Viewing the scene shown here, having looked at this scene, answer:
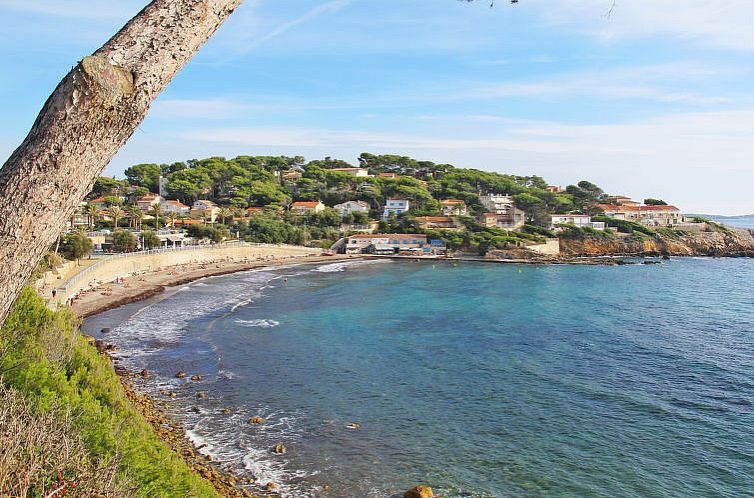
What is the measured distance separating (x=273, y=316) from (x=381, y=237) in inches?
1706

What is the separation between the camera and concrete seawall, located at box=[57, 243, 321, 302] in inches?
1297

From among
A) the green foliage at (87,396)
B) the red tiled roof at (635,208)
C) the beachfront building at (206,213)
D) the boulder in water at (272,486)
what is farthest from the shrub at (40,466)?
the red tiled roof at (635,208)

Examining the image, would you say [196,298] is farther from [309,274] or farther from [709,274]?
[709,274]

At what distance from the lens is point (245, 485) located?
1170cm

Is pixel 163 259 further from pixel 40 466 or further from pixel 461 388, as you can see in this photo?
pixel 40 466

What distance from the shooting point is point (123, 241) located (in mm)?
46594

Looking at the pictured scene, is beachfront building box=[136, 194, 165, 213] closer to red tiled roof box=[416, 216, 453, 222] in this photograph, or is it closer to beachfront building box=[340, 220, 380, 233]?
beachfront building box=[340, 220, 380, 233]

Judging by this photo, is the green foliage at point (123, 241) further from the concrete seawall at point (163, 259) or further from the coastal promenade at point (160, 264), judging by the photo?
the concrete seawall at point (163, 259)

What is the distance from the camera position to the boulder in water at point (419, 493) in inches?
442

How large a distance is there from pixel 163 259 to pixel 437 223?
142 feet

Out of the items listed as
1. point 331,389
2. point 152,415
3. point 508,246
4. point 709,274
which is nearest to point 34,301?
point 152,415

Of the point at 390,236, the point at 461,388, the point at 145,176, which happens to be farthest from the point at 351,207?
the point at 461,388

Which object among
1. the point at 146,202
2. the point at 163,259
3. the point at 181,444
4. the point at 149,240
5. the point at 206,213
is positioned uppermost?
the point at 146,202

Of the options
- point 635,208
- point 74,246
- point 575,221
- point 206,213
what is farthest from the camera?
point 635,208
